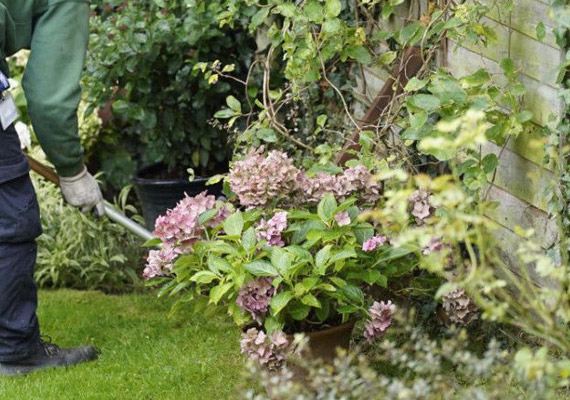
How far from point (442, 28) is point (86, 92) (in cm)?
259

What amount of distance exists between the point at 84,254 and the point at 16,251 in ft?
5.12

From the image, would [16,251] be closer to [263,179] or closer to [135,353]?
[135,353]

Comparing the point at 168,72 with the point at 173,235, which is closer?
the point at 173,235

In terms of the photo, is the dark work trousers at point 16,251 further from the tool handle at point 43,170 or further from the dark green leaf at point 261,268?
the dark green leaf at point 261,268

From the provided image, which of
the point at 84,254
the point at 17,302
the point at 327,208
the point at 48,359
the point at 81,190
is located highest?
the point at 327,208

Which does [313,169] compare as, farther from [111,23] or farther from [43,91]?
[111,23]

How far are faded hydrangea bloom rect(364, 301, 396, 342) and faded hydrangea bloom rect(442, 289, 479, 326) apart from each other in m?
0.26

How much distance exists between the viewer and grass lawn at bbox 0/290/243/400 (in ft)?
13.1

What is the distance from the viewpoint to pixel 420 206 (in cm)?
371

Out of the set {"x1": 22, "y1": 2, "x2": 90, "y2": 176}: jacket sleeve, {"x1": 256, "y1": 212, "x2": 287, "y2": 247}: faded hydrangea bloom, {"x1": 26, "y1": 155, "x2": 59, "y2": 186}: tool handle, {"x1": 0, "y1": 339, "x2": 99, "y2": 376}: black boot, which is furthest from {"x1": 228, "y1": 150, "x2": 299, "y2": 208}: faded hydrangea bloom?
{"x1": 0, "y1": 339, "x2": 99, "y2": 376}: black boot

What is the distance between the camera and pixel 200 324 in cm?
469

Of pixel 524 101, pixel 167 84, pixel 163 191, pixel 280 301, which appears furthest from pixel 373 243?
pixel 167 84

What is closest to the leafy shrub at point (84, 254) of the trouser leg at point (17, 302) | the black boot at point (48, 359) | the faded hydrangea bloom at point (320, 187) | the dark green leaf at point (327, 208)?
the black boot at point (48, 359)

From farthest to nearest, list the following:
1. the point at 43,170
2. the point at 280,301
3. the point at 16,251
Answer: the point at 43,170 → the point at 16,251 → the point at 280,301
